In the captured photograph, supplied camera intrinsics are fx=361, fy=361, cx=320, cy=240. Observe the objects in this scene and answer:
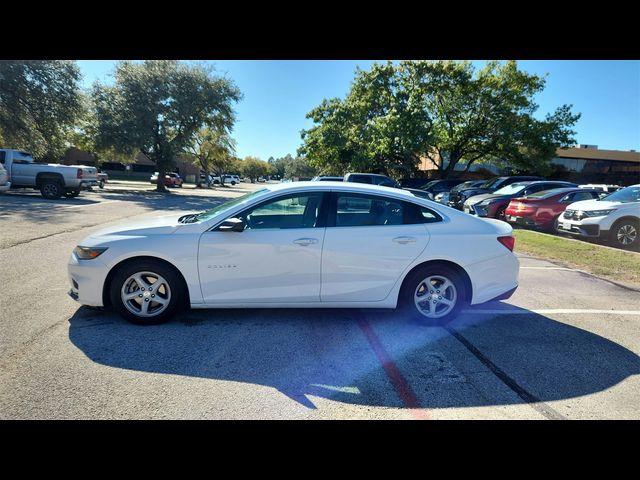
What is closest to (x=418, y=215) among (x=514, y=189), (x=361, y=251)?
(x=361, y=251)

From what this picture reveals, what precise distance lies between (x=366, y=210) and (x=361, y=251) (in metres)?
0.53

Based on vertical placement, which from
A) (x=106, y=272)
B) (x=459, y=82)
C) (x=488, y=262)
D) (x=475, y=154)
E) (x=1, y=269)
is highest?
(x=459, y=82)

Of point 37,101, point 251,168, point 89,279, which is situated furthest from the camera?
point 251,168

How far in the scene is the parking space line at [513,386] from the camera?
267 cm

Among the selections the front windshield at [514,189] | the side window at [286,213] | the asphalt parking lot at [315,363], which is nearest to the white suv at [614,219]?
the front windshield at [514,189]

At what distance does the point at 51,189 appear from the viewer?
645 inches

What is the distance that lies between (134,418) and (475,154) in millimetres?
33584

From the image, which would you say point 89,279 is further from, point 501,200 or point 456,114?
point 456,114

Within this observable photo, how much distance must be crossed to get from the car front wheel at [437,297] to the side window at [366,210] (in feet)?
2.45

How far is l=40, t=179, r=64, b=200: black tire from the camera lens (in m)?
16.3

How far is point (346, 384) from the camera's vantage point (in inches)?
116

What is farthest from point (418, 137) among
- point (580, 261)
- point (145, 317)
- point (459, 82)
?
point (145, 317)

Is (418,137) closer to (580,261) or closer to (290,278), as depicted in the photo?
(580,261)

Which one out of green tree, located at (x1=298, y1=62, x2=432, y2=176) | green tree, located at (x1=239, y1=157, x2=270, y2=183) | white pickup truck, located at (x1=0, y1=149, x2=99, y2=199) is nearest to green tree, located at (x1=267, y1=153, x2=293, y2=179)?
green tree, located at (x1=239, y1=157, x2=270, y2=183)
